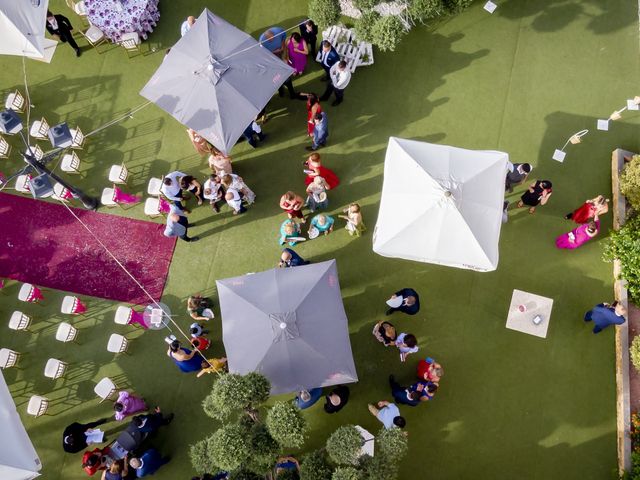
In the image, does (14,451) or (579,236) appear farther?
(579,236)

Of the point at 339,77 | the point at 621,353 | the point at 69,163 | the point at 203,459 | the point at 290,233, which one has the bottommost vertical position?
the point at 621,353

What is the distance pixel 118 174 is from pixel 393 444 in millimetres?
8197

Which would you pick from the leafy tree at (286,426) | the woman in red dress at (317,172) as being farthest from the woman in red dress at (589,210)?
the leafy tree at (286,426)

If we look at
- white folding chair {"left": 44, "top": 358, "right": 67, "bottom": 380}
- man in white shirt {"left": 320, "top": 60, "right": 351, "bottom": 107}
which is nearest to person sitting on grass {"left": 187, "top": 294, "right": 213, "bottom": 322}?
white folding chair {"left": 44, "top": 358, "right": 67, "bottom": 380}

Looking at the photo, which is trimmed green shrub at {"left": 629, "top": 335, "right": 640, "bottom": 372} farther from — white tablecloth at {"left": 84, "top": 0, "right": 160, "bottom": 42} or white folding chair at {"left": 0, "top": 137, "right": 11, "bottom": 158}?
white folding chair at {"left": 0, "top": 137, "right": 11, "bottom": 158}

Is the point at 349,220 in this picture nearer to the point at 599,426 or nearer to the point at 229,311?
the point at 229,311

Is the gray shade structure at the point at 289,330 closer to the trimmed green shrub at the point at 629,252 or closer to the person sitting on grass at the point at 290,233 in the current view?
the person sitting on grass at the point at 290,233

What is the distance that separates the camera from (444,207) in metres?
7.87

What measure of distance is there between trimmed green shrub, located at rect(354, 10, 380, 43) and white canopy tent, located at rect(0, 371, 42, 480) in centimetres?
1030

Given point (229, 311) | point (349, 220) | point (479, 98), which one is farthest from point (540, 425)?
point (479, 98)

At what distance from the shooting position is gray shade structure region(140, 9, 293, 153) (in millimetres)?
8992

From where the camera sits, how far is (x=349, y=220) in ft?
32.1

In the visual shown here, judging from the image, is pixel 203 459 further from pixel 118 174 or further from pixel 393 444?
pixel 118 174

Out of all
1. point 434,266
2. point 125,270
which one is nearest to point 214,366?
point 125,270
